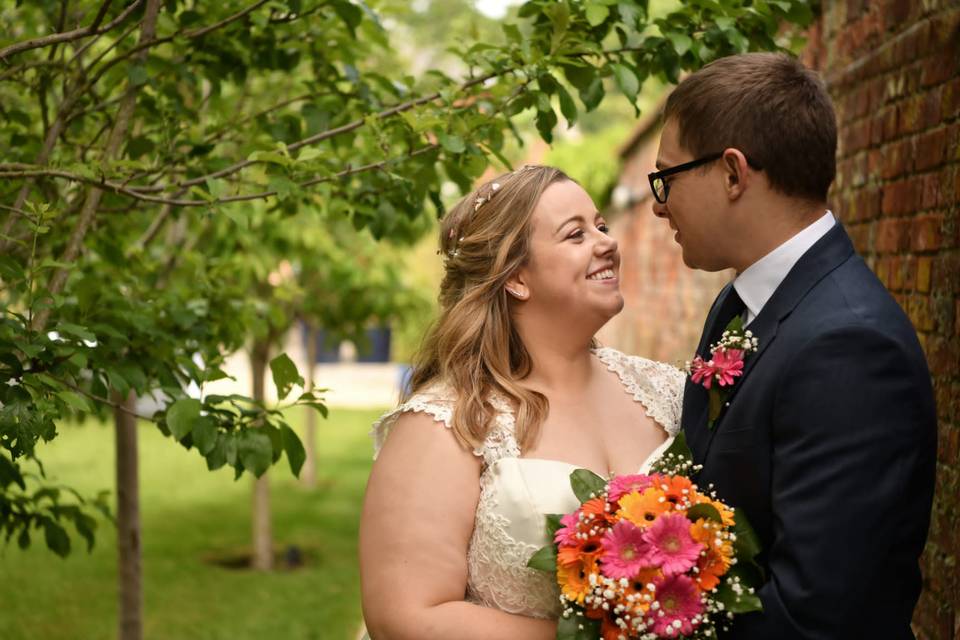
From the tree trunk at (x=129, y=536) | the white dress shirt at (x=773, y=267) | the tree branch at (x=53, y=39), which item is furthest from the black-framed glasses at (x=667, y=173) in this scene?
the tree trunk at (x=129, y=536)

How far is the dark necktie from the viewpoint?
250cm

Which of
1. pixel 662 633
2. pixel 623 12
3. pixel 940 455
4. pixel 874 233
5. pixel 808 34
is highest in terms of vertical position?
pixel 808 34

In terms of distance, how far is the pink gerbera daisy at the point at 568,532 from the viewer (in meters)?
2.17

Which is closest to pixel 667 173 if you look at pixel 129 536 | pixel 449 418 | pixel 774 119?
pixel 774 119

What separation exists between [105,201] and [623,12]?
72.5 inches

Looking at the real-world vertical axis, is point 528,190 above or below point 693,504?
above

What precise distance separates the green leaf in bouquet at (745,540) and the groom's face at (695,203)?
1.95ft

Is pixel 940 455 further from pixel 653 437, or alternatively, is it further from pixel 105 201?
pixel 105 201

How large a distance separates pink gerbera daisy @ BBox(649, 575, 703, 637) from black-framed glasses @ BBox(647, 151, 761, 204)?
2.77ft

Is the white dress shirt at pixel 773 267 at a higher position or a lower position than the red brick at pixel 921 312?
higher

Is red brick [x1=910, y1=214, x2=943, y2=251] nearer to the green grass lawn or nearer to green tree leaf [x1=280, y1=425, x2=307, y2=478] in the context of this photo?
green tree leaf [x1=280, y1=425, x2=307, y2=478]

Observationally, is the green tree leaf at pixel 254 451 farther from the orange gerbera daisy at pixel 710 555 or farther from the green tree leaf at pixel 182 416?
the orange gerbera daisy at pixel 710 555

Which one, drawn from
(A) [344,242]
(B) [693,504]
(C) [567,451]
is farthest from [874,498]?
(A) [344,242]

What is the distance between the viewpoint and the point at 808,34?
461cm
